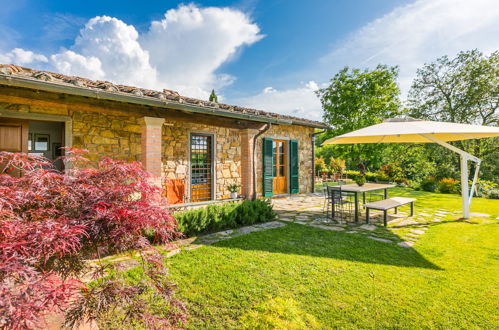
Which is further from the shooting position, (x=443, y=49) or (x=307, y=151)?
(x=443, y=49)

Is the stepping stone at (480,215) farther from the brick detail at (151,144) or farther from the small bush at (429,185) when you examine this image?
the brick detail at (151,144)

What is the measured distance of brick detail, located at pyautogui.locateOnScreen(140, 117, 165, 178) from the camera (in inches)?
183

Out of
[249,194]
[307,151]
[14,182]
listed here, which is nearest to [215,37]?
[249,194]

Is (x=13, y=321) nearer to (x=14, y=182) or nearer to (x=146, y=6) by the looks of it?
(x=14, y=182)

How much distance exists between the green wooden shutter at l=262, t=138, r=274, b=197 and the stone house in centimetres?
4

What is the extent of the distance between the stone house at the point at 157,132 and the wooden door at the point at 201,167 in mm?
30

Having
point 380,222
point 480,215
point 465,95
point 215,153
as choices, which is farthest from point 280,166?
point 465,95

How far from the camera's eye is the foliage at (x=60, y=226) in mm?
1036

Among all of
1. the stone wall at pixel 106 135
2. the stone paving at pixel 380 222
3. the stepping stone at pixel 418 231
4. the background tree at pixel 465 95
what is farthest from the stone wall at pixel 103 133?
the background tree at pixel 465 95

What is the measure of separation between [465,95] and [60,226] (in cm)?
1915

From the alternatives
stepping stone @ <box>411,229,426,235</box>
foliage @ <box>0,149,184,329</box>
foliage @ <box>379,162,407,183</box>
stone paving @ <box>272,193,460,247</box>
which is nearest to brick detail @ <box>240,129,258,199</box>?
stone paving @ <box>272,193,460,247</box>

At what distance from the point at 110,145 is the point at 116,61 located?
5.08m

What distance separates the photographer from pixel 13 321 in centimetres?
91

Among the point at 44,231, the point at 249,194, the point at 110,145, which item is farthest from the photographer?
the point at 249,194
